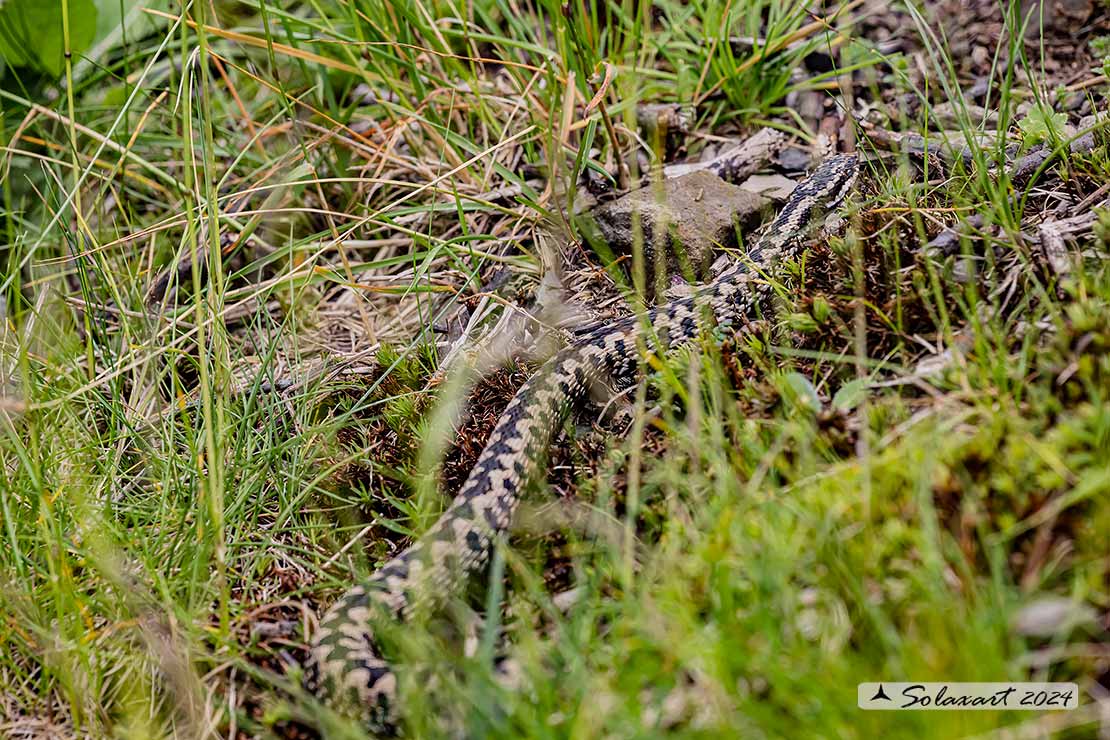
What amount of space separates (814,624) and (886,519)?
38 centimetres

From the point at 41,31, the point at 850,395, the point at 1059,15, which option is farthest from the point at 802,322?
the point at 41,31

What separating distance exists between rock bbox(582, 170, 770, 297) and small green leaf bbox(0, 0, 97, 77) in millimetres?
3724

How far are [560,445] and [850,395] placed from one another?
130 cm

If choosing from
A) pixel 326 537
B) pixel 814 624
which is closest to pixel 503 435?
pixel 326 537

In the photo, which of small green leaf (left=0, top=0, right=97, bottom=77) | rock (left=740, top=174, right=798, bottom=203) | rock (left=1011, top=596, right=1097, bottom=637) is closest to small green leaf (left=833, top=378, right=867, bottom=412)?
rock (left=1011, top=596, right=1097, bottom=637)

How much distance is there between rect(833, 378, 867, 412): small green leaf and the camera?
341 centimetres

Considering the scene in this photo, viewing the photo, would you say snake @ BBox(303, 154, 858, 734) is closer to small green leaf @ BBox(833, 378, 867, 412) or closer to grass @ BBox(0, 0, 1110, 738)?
grass @ BBox(0, 0, 1110, 738)

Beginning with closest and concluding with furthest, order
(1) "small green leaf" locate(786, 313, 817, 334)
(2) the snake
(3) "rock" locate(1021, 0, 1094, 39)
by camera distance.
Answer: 1. (2) the snake
2. (1) "small green leaf" locate(786, 313, 817, 334)
3. (3) "rock" locate(1021, 0, 1094, 39)

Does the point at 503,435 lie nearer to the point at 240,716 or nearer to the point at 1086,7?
the point at 240,716

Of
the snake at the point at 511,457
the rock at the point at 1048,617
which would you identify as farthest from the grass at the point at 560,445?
the snake at the point at 511,457

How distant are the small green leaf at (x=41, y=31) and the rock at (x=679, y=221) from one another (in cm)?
372

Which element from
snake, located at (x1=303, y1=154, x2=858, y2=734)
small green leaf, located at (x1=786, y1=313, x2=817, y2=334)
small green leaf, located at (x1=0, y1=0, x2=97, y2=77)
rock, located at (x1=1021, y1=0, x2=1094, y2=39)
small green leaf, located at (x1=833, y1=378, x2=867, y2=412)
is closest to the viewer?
snake, located at (x1=303, y1=154, x2=858, y2=734)

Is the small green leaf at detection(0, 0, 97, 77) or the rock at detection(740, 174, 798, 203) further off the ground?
the small green leaf at detection(0, 0, 97, 77)

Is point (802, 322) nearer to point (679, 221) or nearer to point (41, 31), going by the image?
point (679, 221)
